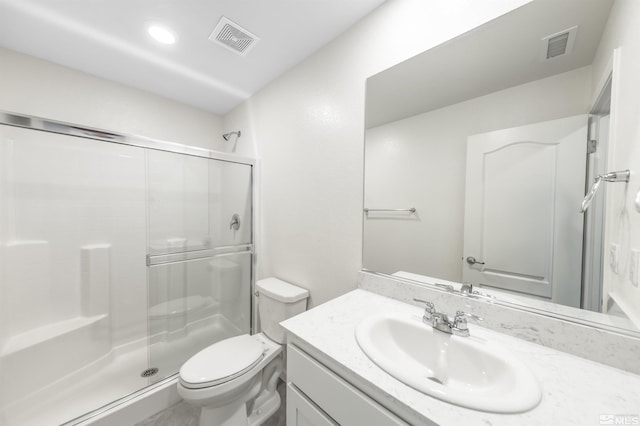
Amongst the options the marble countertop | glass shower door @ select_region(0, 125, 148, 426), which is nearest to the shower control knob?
glass shower door @ select_region(0, 125, 148, 426)

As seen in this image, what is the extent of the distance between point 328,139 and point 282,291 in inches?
40.8

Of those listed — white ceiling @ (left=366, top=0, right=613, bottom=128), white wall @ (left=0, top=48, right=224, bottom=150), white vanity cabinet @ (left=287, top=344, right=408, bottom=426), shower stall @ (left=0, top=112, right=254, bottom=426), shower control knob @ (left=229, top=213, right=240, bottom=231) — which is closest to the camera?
white vanity cabinet @ (left=287, top=344, right=408, bottom=426)

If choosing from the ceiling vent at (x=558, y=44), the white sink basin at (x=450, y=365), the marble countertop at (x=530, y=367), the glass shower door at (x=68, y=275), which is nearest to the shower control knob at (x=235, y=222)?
the glass shower door at (x=68, y=275)

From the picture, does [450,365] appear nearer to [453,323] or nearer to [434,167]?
[453,323]

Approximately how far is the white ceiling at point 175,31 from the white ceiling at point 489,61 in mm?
440

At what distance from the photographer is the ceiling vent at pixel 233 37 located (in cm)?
125

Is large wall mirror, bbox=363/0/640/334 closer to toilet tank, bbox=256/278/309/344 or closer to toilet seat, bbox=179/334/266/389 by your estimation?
toilet tank, bbox=256/278/309/344

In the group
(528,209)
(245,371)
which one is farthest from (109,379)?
(528,209)

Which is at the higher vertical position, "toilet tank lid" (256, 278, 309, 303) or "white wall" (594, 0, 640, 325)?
"white wall" (594, 0, 640, 325)

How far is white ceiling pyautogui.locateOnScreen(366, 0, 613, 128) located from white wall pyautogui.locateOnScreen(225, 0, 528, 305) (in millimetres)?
50

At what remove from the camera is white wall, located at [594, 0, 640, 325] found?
1.91 feet

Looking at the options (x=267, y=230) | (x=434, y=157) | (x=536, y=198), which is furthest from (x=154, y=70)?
(x=536, y=198)

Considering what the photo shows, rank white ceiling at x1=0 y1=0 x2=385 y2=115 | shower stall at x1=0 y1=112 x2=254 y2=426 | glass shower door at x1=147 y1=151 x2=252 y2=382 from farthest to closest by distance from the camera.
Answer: glass shower door at x1=147 y1=151 x2=252 y2=382 → shower stall at x1=0 y1=112 x2=254 y2=426 → white ceiling at x1=0 y1=0 x2=385 y2=115

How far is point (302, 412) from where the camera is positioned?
0.77 meters
